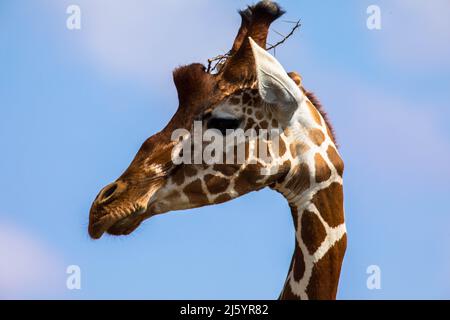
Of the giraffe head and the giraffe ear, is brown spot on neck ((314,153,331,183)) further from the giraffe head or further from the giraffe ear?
the giraffe ear

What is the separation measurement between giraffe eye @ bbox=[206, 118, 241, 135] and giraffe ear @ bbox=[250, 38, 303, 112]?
1.11 ft

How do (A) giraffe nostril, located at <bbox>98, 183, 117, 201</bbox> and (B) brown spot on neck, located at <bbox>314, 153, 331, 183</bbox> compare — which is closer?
(A) giraffe nostril, located at <bbox>98, 183, 117, 201</bbox>

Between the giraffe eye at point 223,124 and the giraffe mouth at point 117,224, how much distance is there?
3.14 feet

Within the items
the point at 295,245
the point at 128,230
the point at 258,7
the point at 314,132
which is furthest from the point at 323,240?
the point at 258,7

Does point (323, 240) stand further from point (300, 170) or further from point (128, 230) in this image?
point (128, 230)

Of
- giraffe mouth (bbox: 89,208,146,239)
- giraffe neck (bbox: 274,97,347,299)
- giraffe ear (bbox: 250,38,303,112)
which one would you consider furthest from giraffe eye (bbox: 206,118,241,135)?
giraffe mouth (bbox: 89,208,146,239)

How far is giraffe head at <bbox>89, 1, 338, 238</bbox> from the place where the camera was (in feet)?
31.5

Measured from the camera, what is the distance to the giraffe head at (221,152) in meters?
9.59

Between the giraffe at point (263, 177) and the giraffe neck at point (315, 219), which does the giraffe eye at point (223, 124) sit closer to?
the giraffe at point (263, 177)

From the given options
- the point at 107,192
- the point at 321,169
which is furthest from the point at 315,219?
the point at 107,192

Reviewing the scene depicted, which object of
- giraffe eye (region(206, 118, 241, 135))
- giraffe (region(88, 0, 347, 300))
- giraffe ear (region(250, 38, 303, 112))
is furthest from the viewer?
giraffe eye (region(206, 118, 241, 135))

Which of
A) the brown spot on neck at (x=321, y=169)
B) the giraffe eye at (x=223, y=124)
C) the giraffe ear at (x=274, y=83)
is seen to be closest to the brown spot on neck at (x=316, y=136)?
the brown spot on neck at (x=321, y=169)

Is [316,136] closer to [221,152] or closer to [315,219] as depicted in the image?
[315,219]
